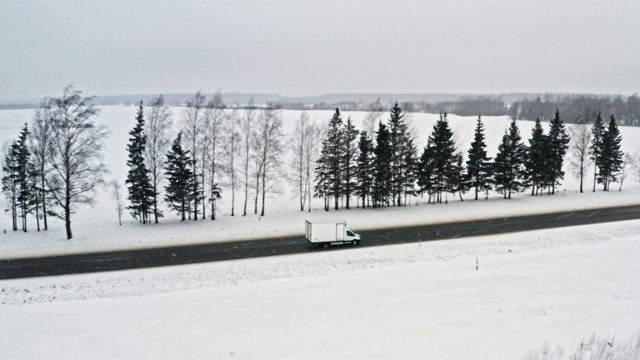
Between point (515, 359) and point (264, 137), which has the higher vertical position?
point (264, 137)

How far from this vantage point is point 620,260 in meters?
30.2

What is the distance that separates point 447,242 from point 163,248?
881 inches

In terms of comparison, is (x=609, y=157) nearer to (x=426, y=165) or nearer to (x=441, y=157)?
(x=441, y=157)

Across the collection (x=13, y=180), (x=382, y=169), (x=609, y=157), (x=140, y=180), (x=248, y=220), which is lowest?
(x=248, y=220)

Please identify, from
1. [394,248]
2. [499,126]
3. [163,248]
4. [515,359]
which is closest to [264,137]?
[163,248]

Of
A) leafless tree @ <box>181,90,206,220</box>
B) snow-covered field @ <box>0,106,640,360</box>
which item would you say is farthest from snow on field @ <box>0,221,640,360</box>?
leafless tree @ <box>181,90,206,220</box>

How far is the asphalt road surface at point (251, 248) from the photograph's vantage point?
30359mm

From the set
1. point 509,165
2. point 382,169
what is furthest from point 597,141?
point 382,169

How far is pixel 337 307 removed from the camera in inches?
861

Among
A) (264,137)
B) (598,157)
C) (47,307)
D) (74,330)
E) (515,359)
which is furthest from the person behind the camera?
(598,157)

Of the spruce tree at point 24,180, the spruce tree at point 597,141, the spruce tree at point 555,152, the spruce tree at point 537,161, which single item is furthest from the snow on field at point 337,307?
the spruce tree at point 597,141

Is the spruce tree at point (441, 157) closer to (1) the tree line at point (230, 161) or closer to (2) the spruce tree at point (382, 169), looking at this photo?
(1) the tree line at point (230, 161)

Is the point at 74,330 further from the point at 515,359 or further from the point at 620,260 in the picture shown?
the point at 620,260

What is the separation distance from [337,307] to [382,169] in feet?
102
